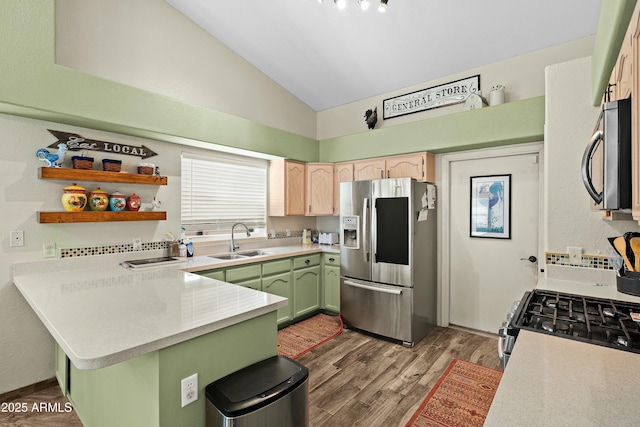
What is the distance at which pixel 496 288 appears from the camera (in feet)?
11.2

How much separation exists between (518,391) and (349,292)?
110 inches

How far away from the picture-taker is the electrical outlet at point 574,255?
2.22 meters

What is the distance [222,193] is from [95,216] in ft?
4.88

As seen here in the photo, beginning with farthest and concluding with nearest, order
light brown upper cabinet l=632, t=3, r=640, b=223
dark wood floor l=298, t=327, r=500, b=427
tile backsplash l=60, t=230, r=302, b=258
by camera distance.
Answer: tile backsplash l=60, t=230, r=302, b=258
dark wood floor l=298, t=327, r=500, b=427
light brown upper cabinet l=632, t=3, r=640, b=223

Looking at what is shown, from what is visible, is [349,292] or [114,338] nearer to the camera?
[114,338]

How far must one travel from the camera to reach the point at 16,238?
7.86 feet

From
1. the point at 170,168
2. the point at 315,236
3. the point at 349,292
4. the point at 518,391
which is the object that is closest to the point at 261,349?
the point at 518,391

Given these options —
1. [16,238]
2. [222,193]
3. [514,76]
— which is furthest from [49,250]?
[514,76]

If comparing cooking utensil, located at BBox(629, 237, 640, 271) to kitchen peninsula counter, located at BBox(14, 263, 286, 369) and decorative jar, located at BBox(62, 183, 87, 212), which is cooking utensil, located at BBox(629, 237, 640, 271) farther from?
decorative jar, located at BBox(62, 183, 87, 212)

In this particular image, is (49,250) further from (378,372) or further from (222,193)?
(378,372)

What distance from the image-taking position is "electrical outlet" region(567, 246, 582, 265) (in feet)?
7.27

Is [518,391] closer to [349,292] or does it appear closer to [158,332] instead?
[158,332]

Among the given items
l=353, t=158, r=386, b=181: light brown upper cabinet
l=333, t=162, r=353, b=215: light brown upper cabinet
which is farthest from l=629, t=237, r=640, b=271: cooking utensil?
l=333, t=162, r=353, b=215: light brown upper cabinet

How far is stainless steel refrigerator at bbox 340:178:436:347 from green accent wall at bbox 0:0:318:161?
183 cm
